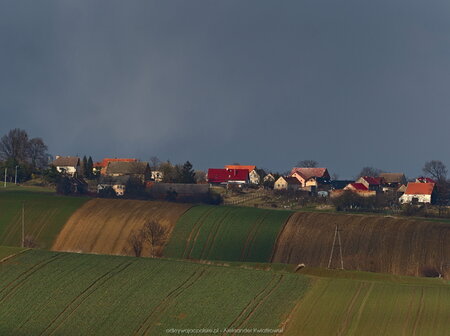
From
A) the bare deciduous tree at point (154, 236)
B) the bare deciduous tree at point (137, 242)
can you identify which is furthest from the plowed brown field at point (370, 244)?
the bare deciduous tree at point (137, 242)

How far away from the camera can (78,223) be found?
379ft

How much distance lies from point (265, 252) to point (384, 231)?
14279 mm

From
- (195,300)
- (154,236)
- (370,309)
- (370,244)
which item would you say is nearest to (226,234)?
(154,236)

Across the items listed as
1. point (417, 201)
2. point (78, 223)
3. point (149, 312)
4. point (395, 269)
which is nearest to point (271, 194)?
point (417, 201)

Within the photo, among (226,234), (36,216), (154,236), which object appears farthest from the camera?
(36,216)

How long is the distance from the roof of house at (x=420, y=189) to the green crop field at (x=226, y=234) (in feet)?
234

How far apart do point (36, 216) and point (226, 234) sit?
2508 centimetres

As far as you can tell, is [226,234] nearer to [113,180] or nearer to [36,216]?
[36,216]

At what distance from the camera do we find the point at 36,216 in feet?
389

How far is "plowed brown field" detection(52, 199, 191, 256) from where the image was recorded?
106062 mm

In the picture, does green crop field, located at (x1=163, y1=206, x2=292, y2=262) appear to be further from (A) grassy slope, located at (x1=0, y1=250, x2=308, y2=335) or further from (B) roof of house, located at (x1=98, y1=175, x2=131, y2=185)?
(B) roof of house, located at (x1=98, y1=175, x2=131, y2=185)

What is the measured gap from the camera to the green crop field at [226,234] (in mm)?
102625

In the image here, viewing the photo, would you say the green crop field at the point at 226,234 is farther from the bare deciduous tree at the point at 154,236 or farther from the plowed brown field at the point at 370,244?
the plowed brown field at the point at 370,244

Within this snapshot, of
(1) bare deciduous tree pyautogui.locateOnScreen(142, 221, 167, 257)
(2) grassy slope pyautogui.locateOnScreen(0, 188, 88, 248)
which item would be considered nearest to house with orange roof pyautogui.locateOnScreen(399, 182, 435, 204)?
(2) grassy slope pyautogui.locateOnScreen(0, 188, 88, 248)
